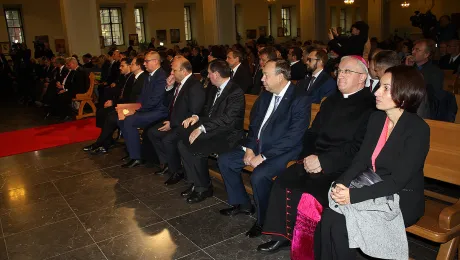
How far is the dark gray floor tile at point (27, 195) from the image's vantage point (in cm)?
480

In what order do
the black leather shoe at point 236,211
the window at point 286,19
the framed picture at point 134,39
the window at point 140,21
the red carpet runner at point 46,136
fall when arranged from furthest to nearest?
the window at point 286,19 < the window at point 140,21 < the framed picture at point 134,39 < the red carpet runner at point 46,136 < the black leather shoe at point 236,211

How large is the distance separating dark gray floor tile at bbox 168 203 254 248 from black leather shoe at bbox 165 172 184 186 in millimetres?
950

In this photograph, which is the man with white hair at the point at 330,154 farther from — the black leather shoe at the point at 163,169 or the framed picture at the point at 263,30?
the framed picture at the point at 263,30

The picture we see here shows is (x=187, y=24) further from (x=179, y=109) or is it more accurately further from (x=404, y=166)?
(x=404, y=166)

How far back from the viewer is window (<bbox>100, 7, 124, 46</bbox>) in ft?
76.2

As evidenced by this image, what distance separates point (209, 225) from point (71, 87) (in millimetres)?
7304

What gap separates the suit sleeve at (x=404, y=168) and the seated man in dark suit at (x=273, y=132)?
117 centimetres

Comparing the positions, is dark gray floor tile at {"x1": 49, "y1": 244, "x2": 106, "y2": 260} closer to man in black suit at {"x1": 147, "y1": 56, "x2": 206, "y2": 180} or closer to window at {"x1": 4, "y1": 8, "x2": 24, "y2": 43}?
man in black suit at {"x1": 147, "y1": 56, "x2": 206, "y2": 180}

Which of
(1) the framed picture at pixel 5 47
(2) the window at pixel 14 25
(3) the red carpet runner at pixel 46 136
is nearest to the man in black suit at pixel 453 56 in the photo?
(3) the red carpet runner at pixel 46 136

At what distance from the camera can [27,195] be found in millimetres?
5062

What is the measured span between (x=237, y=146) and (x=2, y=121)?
8.07 metres

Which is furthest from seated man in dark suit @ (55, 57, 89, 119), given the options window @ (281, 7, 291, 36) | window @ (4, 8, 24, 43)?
window @ (281, 7, 291, 36)

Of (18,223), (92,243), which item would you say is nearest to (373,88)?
(92,243)

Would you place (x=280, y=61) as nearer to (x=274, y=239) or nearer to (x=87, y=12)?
(x=274, y=239)
